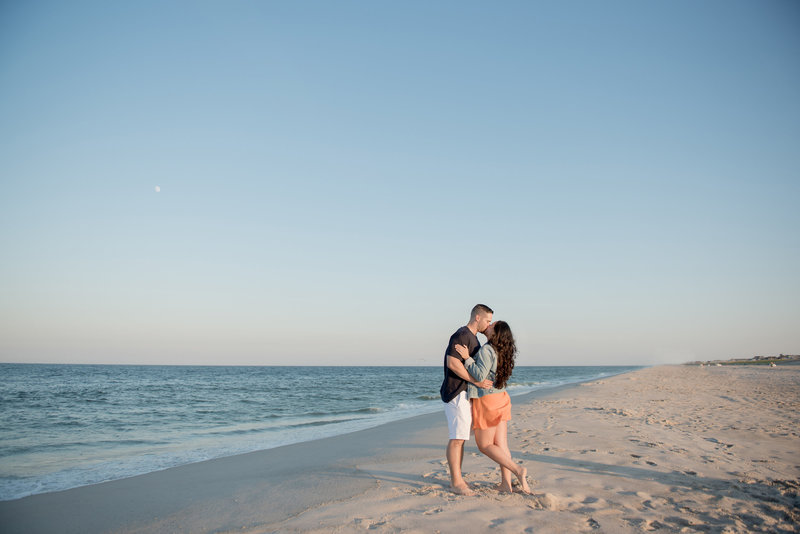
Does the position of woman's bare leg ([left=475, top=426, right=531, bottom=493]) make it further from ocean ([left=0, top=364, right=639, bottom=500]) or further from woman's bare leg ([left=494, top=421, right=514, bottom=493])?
ocean ([left=0, top=364, right=639, bottom=500])

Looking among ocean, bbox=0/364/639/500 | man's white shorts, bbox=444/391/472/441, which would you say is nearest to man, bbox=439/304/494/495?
man's white shorts, bbox=444/391/472/441

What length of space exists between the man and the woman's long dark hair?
13 centimetres

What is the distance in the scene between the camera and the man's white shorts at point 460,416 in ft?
15.5

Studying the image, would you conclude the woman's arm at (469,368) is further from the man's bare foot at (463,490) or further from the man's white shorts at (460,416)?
the man's bare foot at (463,490)

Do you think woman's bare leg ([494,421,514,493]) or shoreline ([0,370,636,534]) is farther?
shoreline ([0,370,636,534])

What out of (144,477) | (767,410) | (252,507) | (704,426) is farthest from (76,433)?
(767,410)

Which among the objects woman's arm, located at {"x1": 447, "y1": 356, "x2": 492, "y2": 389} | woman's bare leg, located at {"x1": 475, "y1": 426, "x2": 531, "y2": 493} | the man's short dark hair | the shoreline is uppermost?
the man's short dark hair

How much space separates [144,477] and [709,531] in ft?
25.0

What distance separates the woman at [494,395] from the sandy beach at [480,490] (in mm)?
348

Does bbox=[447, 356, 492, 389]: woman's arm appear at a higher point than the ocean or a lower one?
higher

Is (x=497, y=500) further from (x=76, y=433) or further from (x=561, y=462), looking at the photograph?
(x=76, y=433)

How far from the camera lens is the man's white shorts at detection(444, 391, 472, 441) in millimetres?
4727

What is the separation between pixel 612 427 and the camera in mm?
8586

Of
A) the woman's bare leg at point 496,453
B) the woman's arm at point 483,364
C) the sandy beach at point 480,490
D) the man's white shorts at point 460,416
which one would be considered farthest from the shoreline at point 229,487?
the woman's arm at point 483,364
